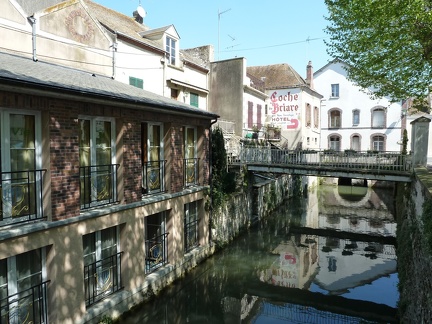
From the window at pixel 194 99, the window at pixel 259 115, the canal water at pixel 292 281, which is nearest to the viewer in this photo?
the canal water at pixel 292 281

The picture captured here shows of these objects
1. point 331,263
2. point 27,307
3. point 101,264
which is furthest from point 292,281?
point 27,307

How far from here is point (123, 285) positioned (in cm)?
902

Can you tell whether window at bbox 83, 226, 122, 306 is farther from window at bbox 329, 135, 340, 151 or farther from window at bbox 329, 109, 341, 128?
window at bbox 329, 109, 341, 128

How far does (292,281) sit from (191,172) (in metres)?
5.54

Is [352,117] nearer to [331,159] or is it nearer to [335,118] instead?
[335,118]

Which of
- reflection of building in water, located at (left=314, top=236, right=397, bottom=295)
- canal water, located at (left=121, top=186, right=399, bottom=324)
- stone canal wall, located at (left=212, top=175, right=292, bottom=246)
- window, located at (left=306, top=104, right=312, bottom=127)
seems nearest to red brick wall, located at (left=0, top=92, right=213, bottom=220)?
canal water, located at (left=121, top=186, right=399, bottom=324)

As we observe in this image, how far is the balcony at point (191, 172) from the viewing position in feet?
41.7

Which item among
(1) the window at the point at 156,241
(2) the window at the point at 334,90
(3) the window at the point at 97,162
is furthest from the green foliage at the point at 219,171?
(2) the window at the point at 334,90

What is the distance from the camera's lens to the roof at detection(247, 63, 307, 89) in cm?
3232

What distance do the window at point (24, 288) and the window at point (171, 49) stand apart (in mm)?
14329

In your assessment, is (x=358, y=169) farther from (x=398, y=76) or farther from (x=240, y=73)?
(x=240, y=73)

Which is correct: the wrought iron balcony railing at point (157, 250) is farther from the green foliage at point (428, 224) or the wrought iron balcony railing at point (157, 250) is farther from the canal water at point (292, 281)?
the green foliage at point (428, 224)

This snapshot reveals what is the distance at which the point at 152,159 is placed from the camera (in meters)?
11.0

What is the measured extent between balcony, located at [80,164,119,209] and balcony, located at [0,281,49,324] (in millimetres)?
2064
